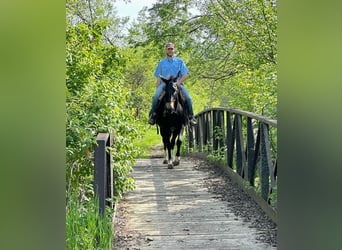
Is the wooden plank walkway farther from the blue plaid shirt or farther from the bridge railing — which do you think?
the blue plaid shirt

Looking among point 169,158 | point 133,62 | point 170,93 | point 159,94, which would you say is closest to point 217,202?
point 170,93

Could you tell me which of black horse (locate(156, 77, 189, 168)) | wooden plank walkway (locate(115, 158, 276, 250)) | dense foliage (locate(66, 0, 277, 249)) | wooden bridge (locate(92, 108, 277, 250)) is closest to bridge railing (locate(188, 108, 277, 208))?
wooden bridge (locate(92, 108, 277, 250))

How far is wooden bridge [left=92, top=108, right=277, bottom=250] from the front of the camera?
3953 millimetres

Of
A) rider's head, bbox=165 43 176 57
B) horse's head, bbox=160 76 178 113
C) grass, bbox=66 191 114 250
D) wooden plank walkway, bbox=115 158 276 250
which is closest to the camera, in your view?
grass, bbox=66 191 114 250

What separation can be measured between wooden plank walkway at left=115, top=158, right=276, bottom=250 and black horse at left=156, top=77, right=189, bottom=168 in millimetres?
1334

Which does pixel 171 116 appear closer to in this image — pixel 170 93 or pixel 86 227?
pixel 170 93

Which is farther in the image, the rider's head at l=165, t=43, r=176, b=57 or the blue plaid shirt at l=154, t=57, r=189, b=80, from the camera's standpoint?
the blue plaid shirt at l=154, t=57, r=189, b=80

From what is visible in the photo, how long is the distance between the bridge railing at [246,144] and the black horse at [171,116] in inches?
23.1

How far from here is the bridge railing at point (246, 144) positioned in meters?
4.54

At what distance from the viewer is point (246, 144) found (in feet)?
18.0

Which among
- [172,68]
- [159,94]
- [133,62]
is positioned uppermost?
[133,62]

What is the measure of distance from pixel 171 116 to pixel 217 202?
2667mm
